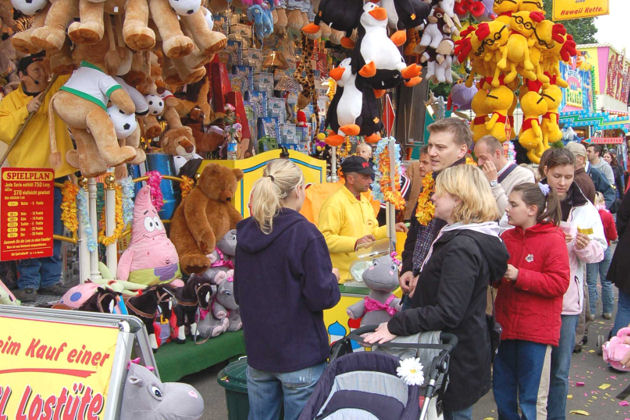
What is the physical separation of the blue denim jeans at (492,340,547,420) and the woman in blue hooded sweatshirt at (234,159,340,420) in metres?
1.16

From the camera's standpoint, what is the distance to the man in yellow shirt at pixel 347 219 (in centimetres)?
449

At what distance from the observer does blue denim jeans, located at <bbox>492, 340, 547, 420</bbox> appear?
3.01m

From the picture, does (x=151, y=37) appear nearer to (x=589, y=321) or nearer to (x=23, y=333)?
(x=23, y=333)

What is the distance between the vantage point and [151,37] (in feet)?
11.6

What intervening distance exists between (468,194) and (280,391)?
48.1 inches

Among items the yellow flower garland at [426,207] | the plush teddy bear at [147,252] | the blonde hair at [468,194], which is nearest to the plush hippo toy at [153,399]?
the blonde hair at [468,194]

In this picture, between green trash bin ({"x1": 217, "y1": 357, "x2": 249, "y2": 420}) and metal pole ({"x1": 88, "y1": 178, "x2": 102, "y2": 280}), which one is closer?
green trash bin ({"x1": 217, "y1": 357, "x2": 249, "y2": 420})

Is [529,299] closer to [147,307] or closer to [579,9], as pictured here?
[147,307]

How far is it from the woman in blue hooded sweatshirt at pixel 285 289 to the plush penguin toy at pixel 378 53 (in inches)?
109

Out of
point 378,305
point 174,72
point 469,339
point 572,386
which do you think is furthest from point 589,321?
point 174,72

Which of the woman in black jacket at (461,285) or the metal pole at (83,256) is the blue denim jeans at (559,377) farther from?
the metal pole at (83,256)

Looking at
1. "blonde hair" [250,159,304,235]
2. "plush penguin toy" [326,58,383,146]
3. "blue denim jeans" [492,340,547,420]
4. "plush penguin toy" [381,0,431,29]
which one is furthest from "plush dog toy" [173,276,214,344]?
"plush penguin toy" [381,0,431,29]

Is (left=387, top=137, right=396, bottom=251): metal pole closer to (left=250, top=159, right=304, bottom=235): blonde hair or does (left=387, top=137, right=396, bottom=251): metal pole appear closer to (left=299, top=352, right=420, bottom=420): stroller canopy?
(left=250, top=159, right=304, bottom=235): blonde hair

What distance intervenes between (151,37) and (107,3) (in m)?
0.55
